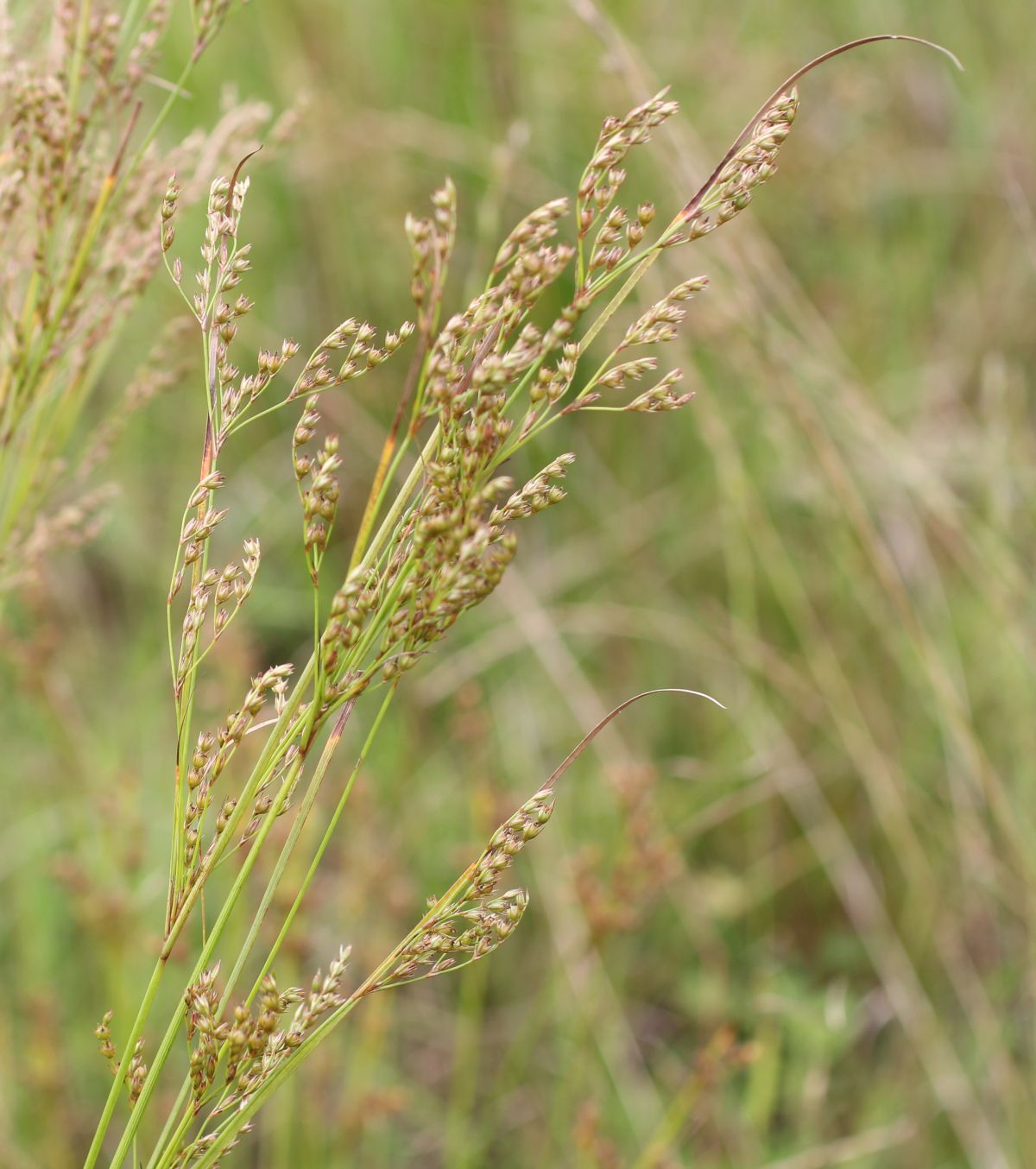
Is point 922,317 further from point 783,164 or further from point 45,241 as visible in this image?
point 45,241

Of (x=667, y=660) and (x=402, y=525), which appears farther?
(x=667, y=660)

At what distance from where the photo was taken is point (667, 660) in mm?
3039

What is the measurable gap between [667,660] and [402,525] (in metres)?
2.29

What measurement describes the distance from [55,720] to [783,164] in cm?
241

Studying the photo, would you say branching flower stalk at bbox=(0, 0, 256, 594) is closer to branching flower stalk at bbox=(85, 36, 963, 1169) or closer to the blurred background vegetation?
the blurred background vegetation

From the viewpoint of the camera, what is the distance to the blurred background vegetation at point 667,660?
2059mm

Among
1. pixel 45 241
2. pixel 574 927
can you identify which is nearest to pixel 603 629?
pixel 574 927

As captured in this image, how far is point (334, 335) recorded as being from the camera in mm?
759

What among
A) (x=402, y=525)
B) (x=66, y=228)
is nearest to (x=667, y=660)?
(x=66, y=228)

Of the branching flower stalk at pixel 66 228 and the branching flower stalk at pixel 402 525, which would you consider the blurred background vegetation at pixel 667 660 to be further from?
the branching flower stalk at pixel 402 525

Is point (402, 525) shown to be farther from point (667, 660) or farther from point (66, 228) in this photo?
point (667, 660)

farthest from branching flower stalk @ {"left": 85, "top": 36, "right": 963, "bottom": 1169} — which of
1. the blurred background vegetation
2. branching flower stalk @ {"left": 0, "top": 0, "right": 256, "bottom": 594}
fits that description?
the blurred background vegetation

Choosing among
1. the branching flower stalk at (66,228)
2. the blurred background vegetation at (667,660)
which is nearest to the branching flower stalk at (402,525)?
the branching flower stalk at (66,228)

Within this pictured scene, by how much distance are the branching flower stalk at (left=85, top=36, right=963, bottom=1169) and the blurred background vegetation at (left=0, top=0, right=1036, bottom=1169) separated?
Answer: 2.24 ft
